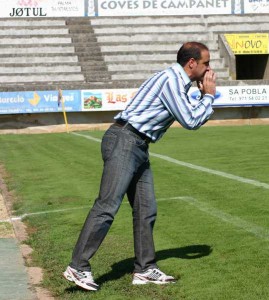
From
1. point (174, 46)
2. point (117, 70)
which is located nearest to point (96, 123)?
point (117, 70)

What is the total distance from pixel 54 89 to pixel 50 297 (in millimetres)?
26484

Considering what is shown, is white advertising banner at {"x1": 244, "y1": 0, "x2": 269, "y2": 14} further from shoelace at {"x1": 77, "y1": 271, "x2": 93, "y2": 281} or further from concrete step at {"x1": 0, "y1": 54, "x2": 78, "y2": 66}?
shoelace at {"x1": 77, "y1": 271, "x2": 93, "y2": 281}

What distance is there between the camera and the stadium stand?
120ft

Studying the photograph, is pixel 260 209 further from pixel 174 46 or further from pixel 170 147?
pixel 174 46

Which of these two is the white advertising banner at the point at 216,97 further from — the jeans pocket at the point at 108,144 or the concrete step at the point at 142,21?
the jeans pocket at the point at 108,144

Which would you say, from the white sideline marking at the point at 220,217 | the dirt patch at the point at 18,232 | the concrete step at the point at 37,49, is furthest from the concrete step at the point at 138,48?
the white sideline marking at the point at 220,217

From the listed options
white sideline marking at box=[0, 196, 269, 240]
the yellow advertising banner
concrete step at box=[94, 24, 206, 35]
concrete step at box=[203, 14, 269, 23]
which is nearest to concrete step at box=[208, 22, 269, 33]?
concrete step at box=[203, 14, 269, 23]

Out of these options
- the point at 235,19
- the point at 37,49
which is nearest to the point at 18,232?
the point at 37,49

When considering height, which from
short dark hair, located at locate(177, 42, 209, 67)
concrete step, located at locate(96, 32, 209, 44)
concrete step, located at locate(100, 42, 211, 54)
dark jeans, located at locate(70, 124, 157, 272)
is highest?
concrete step, located at locate(96, 32, 209, 44)

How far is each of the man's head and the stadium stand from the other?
28.1 metres

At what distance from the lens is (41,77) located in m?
36.2

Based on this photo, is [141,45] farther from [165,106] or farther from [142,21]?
[165,106]

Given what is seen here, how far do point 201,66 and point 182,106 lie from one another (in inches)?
14.1

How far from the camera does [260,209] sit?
950 cm
